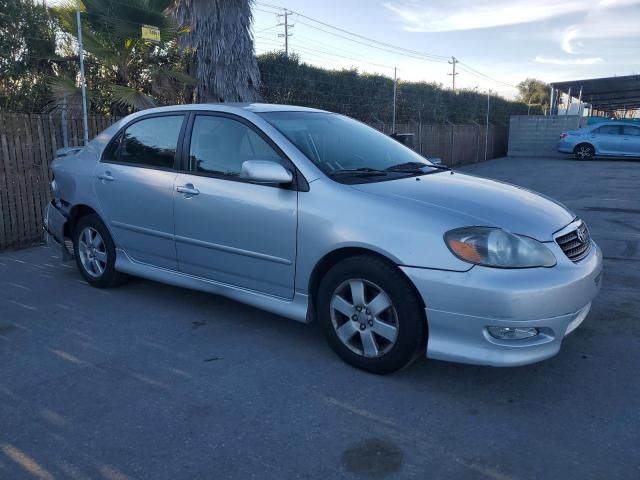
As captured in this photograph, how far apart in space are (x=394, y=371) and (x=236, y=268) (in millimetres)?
1354

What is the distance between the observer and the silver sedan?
3006 mm

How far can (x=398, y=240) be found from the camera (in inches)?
124

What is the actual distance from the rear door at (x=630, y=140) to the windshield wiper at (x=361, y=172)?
21513 mm

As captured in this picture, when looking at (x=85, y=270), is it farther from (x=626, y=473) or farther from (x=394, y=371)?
(x=626, y=473)

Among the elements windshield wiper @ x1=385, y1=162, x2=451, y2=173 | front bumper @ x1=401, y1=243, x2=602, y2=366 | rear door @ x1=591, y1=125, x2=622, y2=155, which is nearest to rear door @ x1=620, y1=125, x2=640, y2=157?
rear door @ x1=591, y1=125, x2=622, y2=155

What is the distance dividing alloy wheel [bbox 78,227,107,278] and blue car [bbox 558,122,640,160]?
2191 cm

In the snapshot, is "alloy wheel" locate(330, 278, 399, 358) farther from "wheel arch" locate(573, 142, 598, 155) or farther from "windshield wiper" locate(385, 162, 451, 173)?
"wheel arch" locate(573, 142, 598, 155)

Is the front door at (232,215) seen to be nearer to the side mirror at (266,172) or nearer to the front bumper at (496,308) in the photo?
the side mirror at (266,172)

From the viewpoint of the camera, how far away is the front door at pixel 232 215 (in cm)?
366

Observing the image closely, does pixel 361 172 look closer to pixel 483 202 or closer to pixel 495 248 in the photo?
pixel 483 202

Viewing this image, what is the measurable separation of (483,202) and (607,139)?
21.8 m

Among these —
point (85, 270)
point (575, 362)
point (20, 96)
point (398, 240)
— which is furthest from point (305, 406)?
point (20, 96)

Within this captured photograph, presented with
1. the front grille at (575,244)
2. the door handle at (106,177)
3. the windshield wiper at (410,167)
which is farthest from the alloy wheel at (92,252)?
the front grille at (575,244)

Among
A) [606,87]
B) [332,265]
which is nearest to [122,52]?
[332,265]
